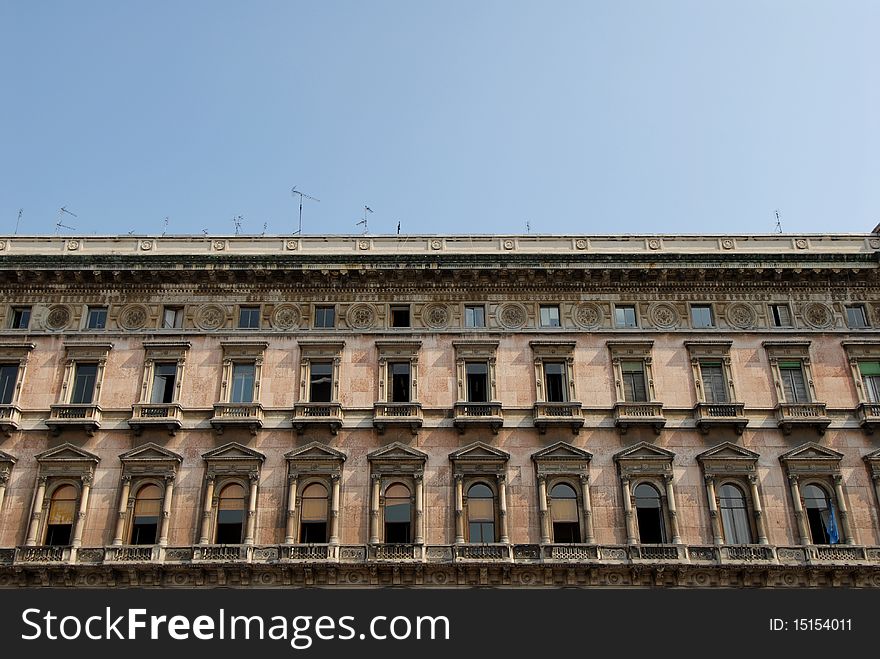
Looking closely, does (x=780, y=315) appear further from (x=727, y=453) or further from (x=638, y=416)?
(x=638, y=416)

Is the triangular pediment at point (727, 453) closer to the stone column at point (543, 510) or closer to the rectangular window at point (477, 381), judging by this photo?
the stone column at point (543, 510)

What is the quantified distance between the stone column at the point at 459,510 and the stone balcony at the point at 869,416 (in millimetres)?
15233

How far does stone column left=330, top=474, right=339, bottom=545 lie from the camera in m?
29.5

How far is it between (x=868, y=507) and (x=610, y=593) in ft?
35.8

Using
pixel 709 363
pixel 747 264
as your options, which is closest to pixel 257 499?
pixel 709 363

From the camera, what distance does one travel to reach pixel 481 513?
30234 millimetres

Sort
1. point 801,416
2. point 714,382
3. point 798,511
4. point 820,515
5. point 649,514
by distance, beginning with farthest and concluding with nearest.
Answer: point 714,382, point 801,416, point 820,515, point 649,514, point 798,511

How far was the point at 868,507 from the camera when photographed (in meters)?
30.2

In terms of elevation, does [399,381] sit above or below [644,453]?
above

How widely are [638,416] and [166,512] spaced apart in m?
17.6

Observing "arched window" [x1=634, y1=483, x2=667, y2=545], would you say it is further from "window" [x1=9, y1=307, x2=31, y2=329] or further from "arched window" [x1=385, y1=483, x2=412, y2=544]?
"window" [x1=9, y1=307, x2=31, y2=329]

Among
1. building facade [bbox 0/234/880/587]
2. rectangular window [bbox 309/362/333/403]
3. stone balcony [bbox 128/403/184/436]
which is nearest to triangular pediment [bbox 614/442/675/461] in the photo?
building facade [bbox 0/234/880/587]

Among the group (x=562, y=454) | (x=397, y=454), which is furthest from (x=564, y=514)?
(x=397, y=454)

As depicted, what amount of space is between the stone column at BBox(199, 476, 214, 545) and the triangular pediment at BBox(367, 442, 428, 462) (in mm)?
5782
